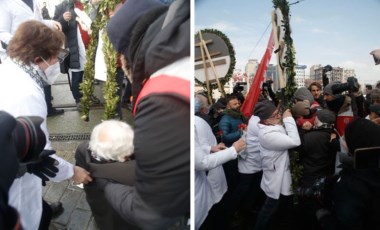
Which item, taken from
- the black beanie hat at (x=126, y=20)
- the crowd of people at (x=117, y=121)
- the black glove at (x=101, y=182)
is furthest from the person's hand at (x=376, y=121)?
the black glove at (x=101, y=182)

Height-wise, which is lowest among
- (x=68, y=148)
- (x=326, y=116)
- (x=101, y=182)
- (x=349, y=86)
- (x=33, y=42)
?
(x=101, y=182)

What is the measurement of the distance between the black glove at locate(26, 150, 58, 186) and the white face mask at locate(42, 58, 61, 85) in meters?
0.22

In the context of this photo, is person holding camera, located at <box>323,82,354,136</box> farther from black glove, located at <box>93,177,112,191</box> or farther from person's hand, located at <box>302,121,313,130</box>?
black glove, located at <box>93,177,112,191</box>

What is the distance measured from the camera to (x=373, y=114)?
113cm

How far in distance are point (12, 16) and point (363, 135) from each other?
45.6 inches

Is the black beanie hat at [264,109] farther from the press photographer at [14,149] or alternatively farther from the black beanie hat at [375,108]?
the press photographer at [14,149]

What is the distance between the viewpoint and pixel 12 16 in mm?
1065

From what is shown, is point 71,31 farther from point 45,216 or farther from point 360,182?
point 360,182

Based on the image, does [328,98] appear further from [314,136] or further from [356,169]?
[356,169]

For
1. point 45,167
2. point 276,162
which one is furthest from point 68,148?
point 276,162

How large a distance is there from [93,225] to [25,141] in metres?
0.38

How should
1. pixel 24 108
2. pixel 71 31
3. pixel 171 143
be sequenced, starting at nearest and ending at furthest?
pixel 171 143 → pixel 24 108 → pixel 71 31

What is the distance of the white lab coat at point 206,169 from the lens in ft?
3.17

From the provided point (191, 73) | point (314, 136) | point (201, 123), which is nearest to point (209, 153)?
point (201, 123)
